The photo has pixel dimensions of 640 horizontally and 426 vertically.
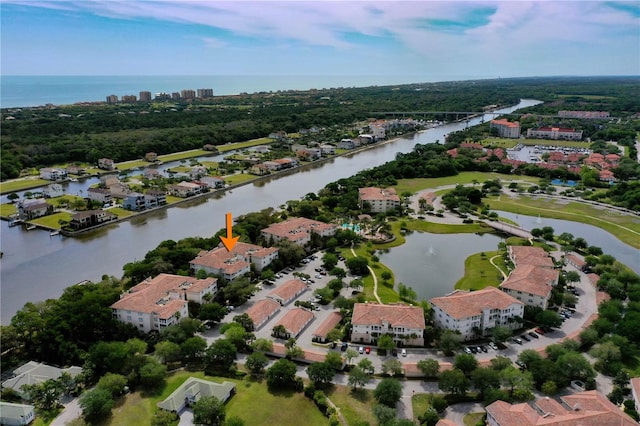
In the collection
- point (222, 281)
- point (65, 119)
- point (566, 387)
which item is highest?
point (65, 119)

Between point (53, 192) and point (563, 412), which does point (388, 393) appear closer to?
point (563, 412)

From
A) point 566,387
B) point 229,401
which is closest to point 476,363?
point 566,387

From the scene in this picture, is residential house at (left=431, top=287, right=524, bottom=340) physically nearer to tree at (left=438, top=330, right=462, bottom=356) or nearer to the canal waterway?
tree at (left=438, top=330, right=462, bottom=356)

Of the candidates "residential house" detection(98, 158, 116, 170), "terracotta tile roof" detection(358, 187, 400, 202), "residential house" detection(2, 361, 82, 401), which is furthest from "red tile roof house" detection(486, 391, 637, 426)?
"residential house" detection(98, 158, 116, 170)

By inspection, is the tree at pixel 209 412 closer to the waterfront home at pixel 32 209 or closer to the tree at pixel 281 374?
the tree at pixel 281 374

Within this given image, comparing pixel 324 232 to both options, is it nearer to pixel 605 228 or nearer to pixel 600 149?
pixel 605 228
